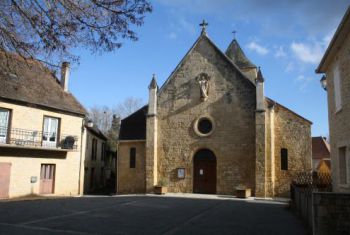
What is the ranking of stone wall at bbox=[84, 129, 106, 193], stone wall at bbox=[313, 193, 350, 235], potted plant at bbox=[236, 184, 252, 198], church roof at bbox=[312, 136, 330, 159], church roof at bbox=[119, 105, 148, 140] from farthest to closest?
church roof at bbox=[312, 136, 330, 159]
stone wall at bbox=[84, 129, 106, 193]
church roof at bbox=[119, 105, 148, 140]
potted plant at bbox=[236, 184, 252, 198]
stone wall at bbox=[313, 193, 350, 235]

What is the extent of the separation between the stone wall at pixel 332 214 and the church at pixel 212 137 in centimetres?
1358

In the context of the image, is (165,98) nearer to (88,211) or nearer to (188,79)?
(188,79)

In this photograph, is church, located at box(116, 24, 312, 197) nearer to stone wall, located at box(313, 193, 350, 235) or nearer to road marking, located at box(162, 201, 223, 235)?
road marking, located at box(162, 201, 223, 235)

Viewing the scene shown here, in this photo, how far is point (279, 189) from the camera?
2244 centimetres

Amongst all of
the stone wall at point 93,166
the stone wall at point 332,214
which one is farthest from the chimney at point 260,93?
the stone wall at point 332,214

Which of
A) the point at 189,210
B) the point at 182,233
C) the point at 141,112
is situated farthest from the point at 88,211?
the point at 141,112

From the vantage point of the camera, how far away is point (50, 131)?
2283 cm

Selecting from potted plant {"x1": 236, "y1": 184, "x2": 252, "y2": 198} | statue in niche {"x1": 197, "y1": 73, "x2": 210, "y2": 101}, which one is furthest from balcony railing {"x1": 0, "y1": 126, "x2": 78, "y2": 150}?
potted plant {"x1": 236, "y1": 184, "x2": 252, "y2": 198}

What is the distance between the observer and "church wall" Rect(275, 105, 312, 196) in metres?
22.5

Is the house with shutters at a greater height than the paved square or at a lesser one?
greater

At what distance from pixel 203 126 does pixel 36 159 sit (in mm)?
10421

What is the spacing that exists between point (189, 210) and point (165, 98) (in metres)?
12.1

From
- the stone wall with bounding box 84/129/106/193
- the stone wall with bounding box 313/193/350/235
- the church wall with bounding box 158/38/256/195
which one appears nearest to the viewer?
the stone wall with bounding box 313/193/350/235

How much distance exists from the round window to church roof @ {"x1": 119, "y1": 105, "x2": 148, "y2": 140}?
12.7 feet
